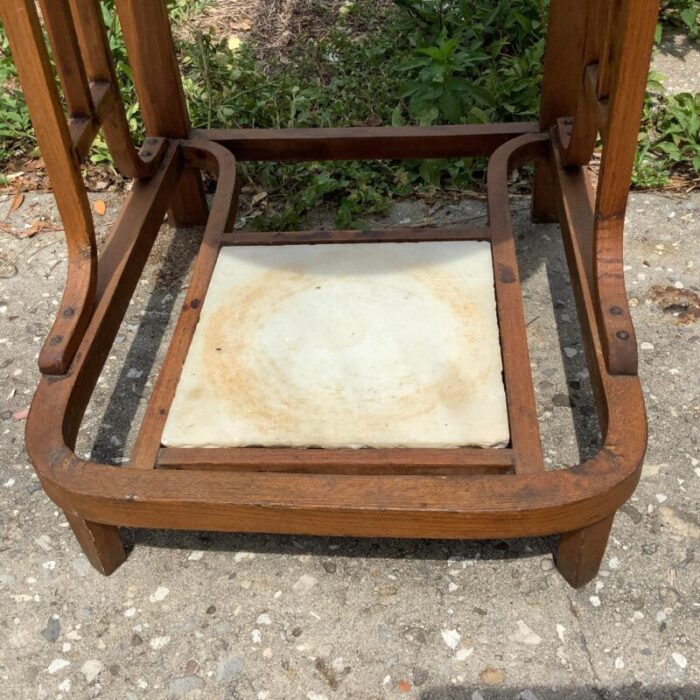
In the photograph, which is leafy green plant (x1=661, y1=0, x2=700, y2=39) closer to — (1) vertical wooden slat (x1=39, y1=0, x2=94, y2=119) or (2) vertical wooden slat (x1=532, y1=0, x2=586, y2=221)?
(2) vertical wooden slat (x1=532, y1=0, x2=586, y2=221)

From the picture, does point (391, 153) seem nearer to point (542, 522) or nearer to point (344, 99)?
point (344, 99)

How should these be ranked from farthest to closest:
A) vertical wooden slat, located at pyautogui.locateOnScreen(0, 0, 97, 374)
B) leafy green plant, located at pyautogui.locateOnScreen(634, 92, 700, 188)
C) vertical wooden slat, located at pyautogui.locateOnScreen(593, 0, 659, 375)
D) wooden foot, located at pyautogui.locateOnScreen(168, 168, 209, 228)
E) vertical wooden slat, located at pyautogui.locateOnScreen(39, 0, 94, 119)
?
leafy green plant, located at pyautogui.locateOnScreen(634, 92, 700, 188), wooden foot, located at pyautogui.locateOnScreen(168, 168, 209, 228), vertical wooden slat, located at pyautogui.locateOnScreen(39, 0, 94, 119), vertical wooden slat, located at pyautogui.locateOnScreen(0, 0, 97, 374), vertical wooden slat, located at pyautogui.locateOnScreen(593, 0, 659, 375)

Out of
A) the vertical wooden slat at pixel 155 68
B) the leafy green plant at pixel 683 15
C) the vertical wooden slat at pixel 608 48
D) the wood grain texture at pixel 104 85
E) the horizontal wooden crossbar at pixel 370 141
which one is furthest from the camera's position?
the leafy green plant at pixel 683 15

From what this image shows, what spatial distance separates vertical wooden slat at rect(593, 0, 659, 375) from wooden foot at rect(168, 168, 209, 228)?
1.33 m

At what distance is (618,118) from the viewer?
1.68 meters

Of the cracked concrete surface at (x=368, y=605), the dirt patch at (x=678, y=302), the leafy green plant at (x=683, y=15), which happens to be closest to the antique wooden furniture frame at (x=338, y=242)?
the cracked concrete surface at (x=368, y=605)

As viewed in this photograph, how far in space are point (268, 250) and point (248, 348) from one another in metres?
0.37

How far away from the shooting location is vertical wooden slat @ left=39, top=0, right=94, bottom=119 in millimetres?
2021

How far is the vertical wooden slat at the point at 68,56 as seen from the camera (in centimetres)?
202

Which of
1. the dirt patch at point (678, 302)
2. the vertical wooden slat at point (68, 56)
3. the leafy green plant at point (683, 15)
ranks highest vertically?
the vertical wooden slat at point (68, 56)

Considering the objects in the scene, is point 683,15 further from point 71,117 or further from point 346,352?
point 71,117

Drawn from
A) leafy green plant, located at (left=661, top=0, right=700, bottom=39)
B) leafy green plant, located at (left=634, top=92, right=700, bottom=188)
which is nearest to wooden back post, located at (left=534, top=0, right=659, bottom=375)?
leafy green plant, located at (left=634, top=92, right=700, bottom=188)

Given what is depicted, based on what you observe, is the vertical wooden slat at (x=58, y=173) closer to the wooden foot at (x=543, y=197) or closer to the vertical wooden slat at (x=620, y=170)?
the vertical wooden slat at (x=620, y=170)

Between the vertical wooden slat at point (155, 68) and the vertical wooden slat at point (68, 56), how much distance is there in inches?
12.2
